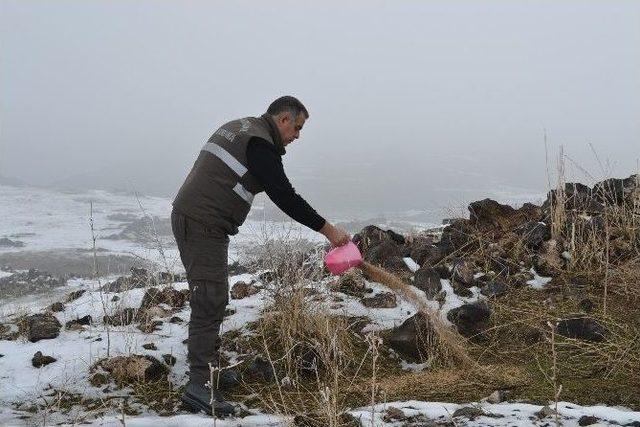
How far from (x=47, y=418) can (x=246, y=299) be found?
206 centimetres

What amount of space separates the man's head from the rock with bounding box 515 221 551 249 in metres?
3.27

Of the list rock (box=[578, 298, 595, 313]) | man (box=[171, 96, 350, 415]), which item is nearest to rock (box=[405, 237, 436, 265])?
rock (box=[578, 298, 595, 313])

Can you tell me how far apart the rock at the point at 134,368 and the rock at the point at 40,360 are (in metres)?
0.43

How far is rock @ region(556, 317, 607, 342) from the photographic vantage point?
395 centimetres

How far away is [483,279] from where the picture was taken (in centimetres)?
538

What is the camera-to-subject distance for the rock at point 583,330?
3.95 m

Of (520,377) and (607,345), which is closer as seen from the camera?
(520,377)

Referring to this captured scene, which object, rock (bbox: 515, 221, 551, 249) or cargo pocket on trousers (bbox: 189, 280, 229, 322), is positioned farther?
rock (bbox: 515, 221, 551, 249)

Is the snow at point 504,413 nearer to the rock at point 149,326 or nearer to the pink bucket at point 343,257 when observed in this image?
the pink bucket at point 343,257

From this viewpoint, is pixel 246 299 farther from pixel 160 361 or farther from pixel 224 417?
pixel 224 417

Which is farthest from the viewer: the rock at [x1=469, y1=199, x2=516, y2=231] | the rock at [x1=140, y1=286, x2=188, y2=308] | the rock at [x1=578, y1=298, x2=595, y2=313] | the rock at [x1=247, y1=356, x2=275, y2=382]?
the rock at [x1=469, y1=199, x2=516, y2=231]

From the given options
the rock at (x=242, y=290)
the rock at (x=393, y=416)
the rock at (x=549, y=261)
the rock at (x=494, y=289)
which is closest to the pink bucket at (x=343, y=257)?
the rock at (x=393, y=416)

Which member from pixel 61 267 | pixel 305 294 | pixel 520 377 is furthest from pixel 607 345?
pixel 61 267

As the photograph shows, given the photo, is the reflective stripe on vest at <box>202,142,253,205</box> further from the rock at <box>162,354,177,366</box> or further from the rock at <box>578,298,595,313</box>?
the rock at <box>578,298,595,313</box>
